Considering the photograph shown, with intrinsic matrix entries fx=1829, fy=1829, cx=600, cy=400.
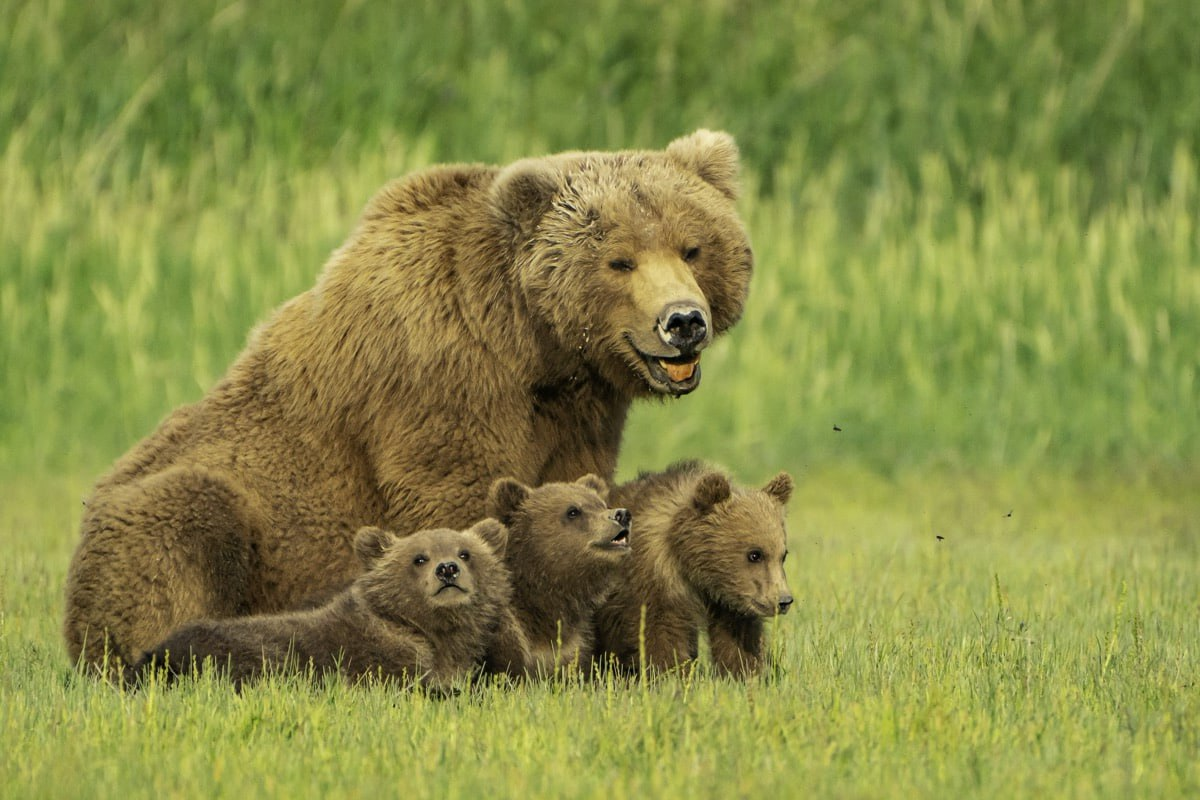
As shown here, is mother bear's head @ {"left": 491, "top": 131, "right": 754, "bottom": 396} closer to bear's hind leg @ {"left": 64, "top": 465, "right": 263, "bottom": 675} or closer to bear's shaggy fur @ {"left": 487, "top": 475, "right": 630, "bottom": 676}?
bear's shaggy fur @ {"left": 487, "top": 475, "right": 630, "bottom": 676}

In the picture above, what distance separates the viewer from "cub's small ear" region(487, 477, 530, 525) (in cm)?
738

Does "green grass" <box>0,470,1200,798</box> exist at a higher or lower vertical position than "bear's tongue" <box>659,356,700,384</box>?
lower

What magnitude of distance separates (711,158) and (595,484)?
5.49 ft

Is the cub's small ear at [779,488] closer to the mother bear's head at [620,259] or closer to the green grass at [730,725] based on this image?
the mother bear's head at [620,259]

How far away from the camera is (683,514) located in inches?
300

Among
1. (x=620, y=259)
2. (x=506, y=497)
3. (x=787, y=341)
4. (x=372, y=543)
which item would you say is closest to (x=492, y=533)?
(x=506, y=497)

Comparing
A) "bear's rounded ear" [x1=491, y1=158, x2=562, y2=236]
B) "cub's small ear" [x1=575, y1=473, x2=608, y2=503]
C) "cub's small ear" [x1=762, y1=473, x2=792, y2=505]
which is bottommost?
"cub's small ear" [x1=575, y1=473, x2=608, y2=503]

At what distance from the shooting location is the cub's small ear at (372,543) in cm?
715

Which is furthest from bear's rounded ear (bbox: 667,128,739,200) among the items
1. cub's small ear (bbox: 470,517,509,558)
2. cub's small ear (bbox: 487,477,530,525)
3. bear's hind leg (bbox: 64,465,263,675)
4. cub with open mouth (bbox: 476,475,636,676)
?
bear's hind leg (bbox: 64,465,263,675)

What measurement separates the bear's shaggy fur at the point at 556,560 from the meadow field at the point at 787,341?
521 millimetres

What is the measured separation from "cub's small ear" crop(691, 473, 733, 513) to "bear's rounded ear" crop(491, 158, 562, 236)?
1.30 meters

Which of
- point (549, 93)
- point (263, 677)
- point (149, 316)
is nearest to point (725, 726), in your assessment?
point (263, 677)

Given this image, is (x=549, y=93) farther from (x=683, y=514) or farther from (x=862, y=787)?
Result: (x=862, y=787)

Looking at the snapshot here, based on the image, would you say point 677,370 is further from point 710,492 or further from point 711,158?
point 711,158
